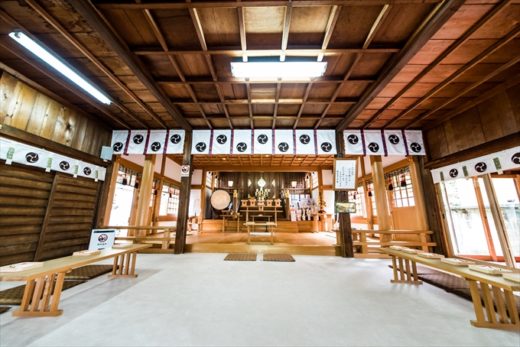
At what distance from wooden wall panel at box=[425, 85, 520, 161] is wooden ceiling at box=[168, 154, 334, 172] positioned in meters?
4.60

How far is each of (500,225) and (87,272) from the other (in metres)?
8.87

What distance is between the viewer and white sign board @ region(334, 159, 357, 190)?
5.74 m

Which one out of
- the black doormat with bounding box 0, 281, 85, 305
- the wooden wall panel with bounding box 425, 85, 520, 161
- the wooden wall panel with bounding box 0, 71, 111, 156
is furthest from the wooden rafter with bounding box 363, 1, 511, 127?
the wooden wall panel with bounding box 0, 71, 111, 156

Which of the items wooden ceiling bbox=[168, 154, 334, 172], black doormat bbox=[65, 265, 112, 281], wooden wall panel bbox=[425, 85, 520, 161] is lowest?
black doormat bbox=[65, 265, 112, 281]

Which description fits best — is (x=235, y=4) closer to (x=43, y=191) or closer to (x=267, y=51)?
(x=267, y=51)

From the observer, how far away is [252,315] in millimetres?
2229

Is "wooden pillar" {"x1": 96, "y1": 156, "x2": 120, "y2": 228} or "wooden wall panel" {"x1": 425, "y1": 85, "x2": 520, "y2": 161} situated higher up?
"wooden wall panel" {"x1": 425, "y1": 85, "x2": 520, "y2": 161}

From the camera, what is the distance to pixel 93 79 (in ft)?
13.4

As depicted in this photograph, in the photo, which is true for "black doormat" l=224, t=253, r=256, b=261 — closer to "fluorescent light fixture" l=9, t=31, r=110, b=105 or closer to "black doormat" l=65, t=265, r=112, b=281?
"black doormat" l=65, t=265, r=112, b=281

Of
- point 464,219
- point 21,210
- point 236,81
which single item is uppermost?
point 236,81

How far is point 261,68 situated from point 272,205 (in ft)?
30.9

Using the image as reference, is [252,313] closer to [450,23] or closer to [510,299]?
[510,299]

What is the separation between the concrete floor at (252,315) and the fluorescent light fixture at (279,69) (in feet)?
12.7

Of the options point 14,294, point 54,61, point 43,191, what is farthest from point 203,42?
point 43,191
